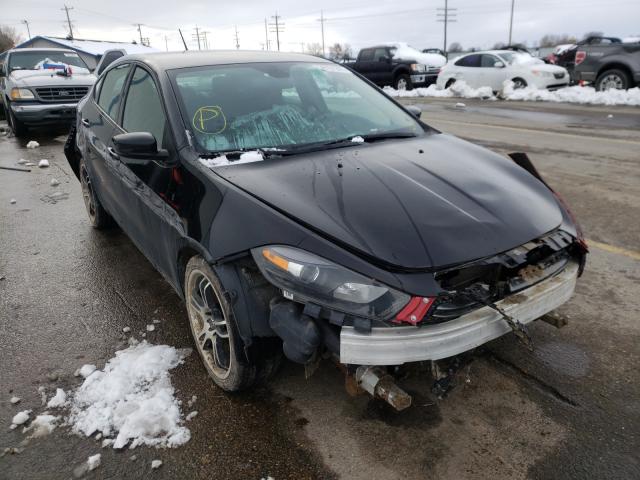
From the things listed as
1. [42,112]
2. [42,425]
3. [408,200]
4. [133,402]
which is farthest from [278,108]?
[42,112]

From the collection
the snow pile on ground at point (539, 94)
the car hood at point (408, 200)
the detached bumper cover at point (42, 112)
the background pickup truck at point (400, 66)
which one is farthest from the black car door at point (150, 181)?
the background pickup truck at point (400, 66)

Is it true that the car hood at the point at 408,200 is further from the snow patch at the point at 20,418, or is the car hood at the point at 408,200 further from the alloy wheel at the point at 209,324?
the snow patch at the point at 20,418

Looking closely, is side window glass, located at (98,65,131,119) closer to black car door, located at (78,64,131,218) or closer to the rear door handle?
black car door, located at (78,64,131,218)

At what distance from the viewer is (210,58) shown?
3441mm

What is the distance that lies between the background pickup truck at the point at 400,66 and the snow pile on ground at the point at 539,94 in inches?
18.8

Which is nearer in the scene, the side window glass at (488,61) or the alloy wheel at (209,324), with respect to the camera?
the alloy wheel at (209,324)

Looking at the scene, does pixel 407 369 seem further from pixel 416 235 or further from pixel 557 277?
pixel 557 277

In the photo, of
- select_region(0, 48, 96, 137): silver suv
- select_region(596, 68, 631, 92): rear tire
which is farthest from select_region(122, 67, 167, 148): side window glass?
select_region(596, 68, 631, 92): rear tire

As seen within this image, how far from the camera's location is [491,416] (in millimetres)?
2359

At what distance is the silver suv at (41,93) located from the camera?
10.4 m

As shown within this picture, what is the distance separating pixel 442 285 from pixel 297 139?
4.60ft

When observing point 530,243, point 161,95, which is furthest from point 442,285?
point 161,95

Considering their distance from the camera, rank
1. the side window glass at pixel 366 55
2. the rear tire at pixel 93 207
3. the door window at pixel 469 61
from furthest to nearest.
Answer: the side window glass at pixel 366 55 → the door window at pixel 469 61 → the rear tire at pixel 93 207

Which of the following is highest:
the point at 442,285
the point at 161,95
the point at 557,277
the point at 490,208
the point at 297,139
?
the point at 161,95
